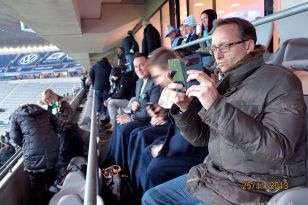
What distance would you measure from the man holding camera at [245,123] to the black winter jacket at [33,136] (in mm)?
2369

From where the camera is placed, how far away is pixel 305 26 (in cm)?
195

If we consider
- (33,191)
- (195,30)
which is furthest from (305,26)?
(33,191)

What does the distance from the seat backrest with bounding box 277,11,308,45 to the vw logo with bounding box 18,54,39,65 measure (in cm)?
3298

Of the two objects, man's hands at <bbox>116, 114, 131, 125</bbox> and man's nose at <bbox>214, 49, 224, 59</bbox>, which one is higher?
man's nose at <bbox>214, 49, 224, 59</bbox>

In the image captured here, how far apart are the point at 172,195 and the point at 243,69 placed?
0.64m

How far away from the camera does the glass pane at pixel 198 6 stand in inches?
221

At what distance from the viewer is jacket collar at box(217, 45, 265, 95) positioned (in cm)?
124

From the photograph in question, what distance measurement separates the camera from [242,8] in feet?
14.3

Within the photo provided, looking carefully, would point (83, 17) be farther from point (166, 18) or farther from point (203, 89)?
point (203, 89)

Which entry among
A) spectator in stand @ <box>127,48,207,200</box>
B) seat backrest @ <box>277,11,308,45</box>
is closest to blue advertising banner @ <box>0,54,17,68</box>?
spectator in stand @ <box>127,48,207,200</box>

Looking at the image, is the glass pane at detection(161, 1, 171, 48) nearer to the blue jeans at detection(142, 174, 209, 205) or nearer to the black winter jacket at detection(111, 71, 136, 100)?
the black winter jacket at detection(111, 71, 136, 100)

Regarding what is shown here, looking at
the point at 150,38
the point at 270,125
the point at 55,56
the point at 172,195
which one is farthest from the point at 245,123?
the point at 55,56

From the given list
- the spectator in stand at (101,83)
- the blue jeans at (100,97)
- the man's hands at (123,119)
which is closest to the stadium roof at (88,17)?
the spectator in stand at (101,83)

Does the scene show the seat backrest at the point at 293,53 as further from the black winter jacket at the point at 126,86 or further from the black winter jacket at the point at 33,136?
the black winter jacket at the point at 126,86
